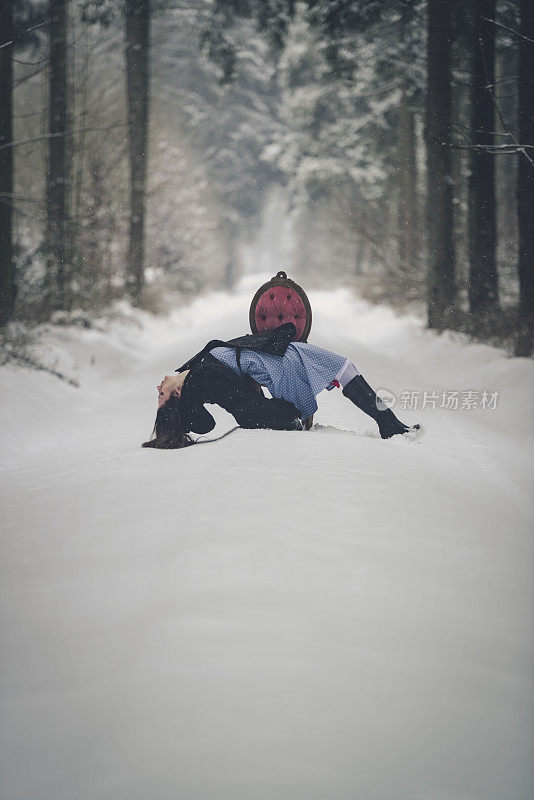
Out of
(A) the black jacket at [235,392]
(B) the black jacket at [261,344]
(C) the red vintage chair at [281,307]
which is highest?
(C) the red vintage chair at [281,307]

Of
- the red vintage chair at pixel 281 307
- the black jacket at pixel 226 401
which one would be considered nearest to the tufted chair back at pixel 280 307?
the red vintage chair at pixel 281 307

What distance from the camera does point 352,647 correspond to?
177 centimetres

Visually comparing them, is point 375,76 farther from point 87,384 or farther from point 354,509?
point 354,509

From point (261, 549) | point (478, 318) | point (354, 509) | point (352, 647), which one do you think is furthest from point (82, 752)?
point (478, 318)

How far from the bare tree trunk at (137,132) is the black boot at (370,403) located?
34.5ft

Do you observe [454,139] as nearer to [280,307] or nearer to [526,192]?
[526,192]

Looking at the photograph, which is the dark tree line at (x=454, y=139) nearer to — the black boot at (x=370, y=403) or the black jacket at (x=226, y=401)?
the black boot at (x=370, y=403)

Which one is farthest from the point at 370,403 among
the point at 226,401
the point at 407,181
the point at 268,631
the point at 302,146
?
→ the point at 302,146

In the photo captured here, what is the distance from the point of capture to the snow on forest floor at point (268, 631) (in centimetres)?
146

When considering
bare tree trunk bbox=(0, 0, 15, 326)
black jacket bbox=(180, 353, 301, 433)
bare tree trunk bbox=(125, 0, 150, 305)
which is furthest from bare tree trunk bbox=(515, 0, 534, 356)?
bare tree trunk bbox=(125, 0, 150, 305)

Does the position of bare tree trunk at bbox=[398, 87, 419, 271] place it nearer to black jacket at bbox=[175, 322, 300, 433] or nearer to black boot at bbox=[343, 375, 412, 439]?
black boot at bbox=[343, 375, 412, 439]

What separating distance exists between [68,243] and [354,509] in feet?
30.0

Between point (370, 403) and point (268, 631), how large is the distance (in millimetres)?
2685

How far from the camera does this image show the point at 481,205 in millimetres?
9875
